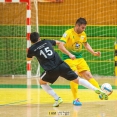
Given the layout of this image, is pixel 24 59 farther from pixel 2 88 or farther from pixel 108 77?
pixel 2 88

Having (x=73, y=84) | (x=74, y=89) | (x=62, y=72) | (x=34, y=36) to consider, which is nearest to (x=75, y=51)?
(x=73, y=84)

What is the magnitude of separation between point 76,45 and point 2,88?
4175 millimetres

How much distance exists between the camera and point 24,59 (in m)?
19.0

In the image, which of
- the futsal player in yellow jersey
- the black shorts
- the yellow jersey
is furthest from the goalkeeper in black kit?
the yellow jersey

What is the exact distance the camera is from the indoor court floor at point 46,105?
8.32 m

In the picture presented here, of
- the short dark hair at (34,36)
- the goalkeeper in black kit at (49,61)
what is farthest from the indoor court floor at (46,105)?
the short dark hair at (34,36)

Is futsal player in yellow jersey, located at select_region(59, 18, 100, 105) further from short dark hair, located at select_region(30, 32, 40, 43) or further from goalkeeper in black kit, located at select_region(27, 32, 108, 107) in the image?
short dark hair, located at select_region(30, 32, 40, 43)

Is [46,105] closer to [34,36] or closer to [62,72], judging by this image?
[62,72]

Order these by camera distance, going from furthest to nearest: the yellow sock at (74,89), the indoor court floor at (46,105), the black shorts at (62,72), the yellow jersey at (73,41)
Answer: the yellow jersey at (73,41) → the yellow sock at (74,89) → the black shorts at (62,72) → the indoor court floor at (46,105)

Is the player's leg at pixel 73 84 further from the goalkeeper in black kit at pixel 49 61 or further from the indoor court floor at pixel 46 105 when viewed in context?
the goalkeeper in black kit at pixel 49 61

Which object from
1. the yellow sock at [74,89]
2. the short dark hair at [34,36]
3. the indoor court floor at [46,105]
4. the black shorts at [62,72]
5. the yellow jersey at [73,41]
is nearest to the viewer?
the indoor court floor at [46,105]

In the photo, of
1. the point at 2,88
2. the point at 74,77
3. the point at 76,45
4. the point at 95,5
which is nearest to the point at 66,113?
the point at 74,77

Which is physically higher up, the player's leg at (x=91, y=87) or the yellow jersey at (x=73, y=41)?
the yellow jersey at (x=73, y=41)

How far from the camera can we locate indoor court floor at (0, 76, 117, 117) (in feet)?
27.3
